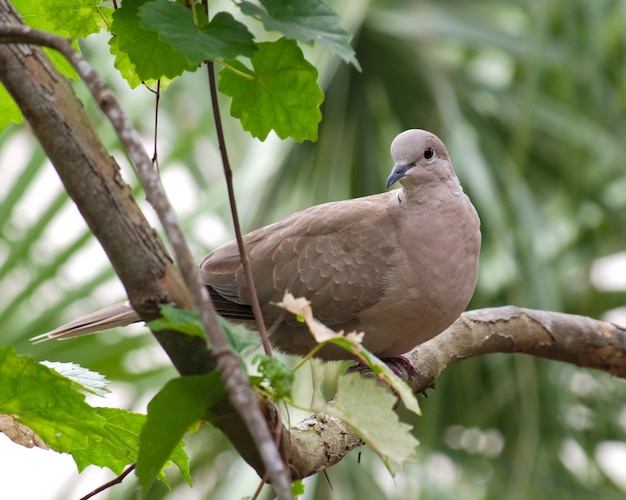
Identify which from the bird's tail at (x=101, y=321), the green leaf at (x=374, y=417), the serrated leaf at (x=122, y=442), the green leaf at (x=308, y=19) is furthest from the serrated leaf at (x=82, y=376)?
the bird's tail at (x=101, y=321)

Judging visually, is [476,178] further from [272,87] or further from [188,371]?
[188,371]

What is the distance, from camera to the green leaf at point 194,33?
0.84 metres

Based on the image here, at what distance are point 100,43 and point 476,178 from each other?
5.19ft

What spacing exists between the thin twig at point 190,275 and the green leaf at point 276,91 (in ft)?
0.97

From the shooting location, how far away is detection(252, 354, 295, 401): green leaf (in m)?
0.82

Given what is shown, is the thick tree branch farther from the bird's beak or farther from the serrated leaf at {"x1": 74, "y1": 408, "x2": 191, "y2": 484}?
the serrated leaf at {"x1": 74, "y1": 408, "x2": 191, "y2": 484}

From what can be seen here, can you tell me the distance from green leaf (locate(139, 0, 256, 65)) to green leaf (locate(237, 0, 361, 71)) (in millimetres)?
31

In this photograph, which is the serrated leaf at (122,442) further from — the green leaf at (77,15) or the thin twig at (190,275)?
the green leaf at (77,15)

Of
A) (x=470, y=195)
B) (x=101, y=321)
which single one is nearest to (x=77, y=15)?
(x=101, y=321)

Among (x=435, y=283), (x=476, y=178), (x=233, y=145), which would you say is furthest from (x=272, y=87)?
(x=233, y=145)

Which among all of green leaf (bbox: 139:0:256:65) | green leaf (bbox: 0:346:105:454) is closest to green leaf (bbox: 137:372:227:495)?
green leaf (bbox: 0:346:105:454)

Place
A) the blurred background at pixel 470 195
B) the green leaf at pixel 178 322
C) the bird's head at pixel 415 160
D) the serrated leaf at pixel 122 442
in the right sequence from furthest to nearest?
1. the blurred background at pixel 470 195
2. the bird's head at pixel 415 160
3. the serrated leaf at pixel 122 442
4. the green leaf at pixel 178 322

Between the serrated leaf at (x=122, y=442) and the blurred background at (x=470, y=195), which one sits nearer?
the serrated leaf at (x=122, y=442)

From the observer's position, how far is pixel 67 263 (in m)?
2.76
